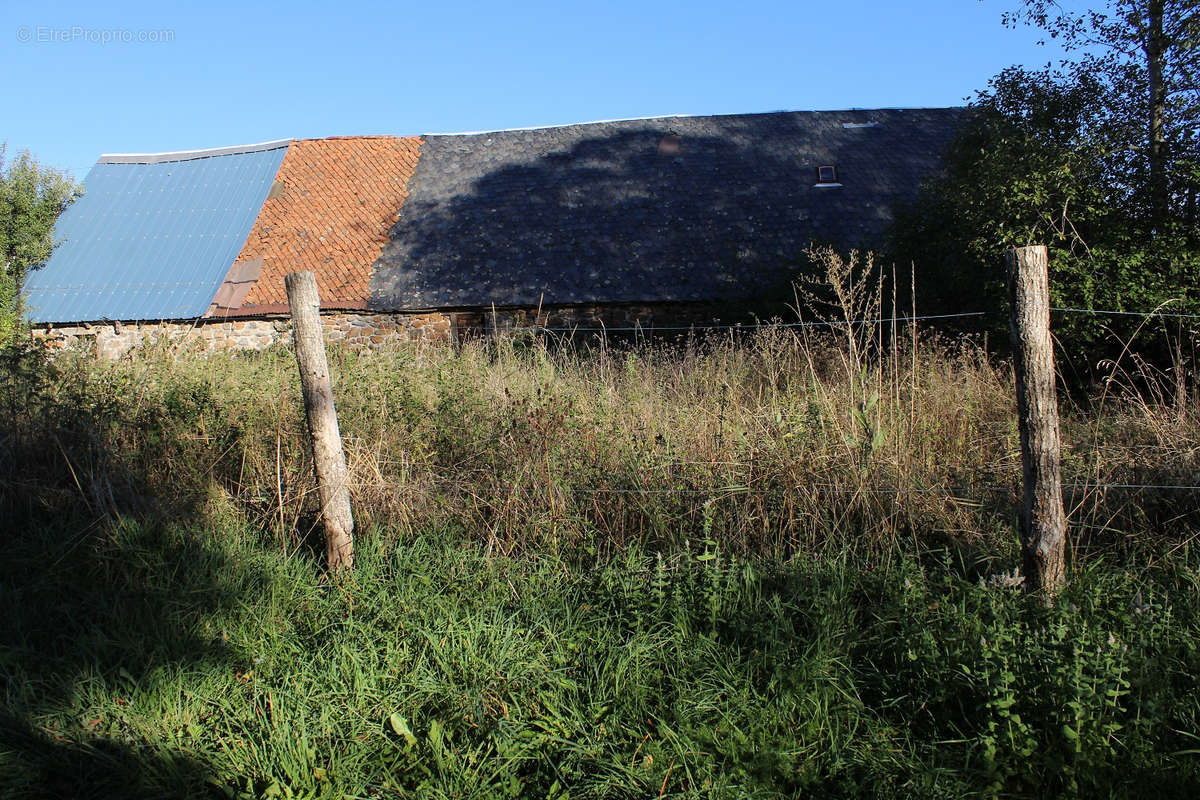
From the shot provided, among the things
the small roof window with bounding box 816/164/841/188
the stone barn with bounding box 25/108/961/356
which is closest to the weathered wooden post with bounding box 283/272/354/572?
the stone barn with bounding box 25/108/961/356

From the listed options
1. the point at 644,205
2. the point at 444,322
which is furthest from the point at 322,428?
the point at 644,205

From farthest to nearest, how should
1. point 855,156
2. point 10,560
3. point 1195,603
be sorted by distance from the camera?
1. point 855,156
2. point 10,560
3. point 1195,603

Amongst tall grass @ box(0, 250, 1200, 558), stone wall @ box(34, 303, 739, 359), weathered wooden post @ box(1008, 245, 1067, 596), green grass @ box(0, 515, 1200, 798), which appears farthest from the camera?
stone wall @ box(34, 303, 739, 359)

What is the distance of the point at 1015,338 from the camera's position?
382cm

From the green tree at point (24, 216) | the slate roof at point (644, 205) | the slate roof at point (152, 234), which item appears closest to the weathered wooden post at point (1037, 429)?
the slate roof at point (644, 205)

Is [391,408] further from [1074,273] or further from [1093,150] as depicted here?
[1093,150]

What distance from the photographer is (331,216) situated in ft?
58.4

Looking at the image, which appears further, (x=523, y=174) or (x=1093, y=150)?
(x=523, y=174)

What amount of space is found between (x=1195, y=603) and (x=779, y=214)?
14.1m

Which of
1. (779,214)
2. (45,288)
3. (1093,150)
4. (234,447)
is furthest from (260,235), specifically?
(1093,150)

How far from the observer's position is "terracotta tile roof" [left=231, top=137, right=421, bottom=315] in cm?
1609

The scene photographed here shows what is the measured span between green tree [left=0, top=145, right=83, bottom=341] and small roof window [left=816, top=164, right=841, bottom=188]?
2074 cm

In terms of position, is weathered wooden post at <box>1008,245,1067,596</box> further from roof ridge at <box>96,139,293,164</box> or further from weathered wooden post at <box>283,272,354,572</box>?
roof ridge at <box>96,139,293,164</box>

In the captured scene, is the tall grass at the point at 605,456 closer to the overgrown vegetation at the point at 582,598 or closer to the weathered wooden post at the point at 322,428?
the overgrown vegetation at the point at 582,598
